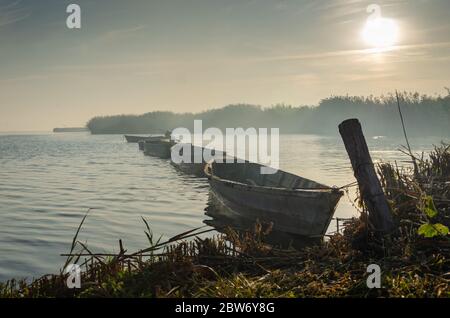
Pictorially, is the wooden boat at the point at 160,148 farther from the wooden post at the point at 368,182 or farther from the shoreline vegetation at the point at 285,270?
the wooden post at the point at 368,182

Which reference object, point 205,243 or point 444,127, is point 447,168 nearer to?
point 205,243

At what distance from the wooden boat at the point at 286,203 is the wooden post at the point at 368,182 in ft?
8.47

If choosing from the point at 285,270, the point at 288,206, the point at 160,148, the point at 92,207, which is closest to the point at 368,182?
the point at 285,270

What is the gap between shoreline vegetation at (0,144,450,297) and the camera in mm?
5203

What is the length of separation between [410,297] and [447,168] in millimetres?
8157

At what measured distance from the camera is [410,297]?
4797 millimetres

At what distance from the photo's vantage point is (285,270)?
20.0 feet

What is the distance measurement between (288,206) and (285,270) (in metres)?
5.87

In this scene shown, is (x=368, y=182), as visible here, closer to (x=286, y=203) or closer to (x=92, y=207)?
(x=286, y=203)

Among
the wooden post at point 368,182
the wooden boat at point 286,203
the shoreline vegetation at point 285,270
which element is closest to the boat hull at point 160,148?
the wooden boat at point 286,203

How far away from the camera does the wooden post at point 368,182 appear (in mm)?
7160

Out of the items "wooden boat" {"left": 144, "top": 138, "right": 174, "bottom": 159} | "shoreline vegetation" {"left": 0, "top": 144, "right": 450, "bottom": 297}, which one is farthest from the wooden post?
"wooden boat" {"left": 144, "top": 138, "right": 174, "bottom": 159}

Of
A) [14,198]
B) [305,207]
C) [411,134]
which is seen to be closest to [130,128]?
[411,134]

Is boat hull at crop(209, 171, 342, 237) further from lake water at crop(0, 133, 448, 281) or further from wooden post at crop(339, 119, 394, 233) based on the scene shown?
wooden post at crop(339, 119, 394, 233)
